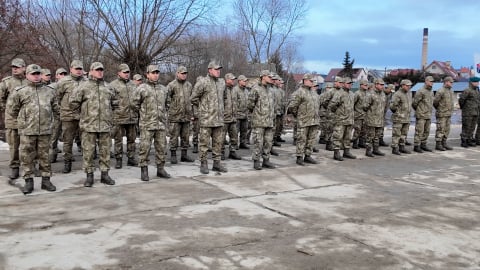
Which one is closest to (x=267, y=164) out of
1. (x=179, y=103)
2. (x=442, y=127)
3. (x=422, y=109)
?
(x=179, y=103)

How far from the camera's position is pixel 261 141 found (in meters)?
8.66

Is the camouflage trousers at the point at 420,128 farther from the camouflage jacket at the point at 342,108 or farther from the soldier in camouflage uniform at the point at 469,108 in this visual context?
the camouflage jacket at the point at 342,108

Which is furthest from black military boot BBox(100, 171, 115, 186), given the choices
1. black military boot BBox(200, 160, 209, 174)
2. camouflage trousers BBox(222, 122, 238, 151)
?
camouflage trousers BBox(222, 122, 238, 151)

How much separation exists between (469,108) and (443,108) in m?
1.47

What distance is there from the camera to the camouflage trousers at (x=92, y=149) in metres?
6.81

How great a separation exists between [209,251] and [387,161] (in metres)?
7.01

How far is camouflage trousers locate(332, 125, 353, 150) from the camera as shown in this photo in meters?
9.95

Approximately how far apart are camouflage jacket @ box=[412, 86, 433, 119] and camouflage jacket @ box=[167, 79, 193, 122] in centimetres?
606

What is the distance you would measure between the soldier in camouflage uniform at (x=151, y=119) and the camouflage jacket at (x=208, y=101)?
2.50ft

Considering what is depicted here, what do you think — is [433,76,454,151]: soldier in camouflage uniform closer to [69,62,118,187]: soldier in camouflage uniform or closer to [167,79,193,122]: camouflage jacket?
[167,79,193,122]: camouflage jacket

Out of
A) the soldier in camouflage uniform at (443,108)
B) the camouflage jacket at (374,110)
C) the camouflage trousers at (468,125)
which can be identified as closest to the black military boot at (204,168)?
the camouflage jacket at (374,110)

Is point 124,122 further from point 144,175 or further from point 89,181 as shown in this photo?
point 89,181

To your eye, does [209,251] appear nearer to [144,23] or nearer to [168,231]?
[168,231]

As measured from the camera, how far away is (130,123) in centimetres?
870
